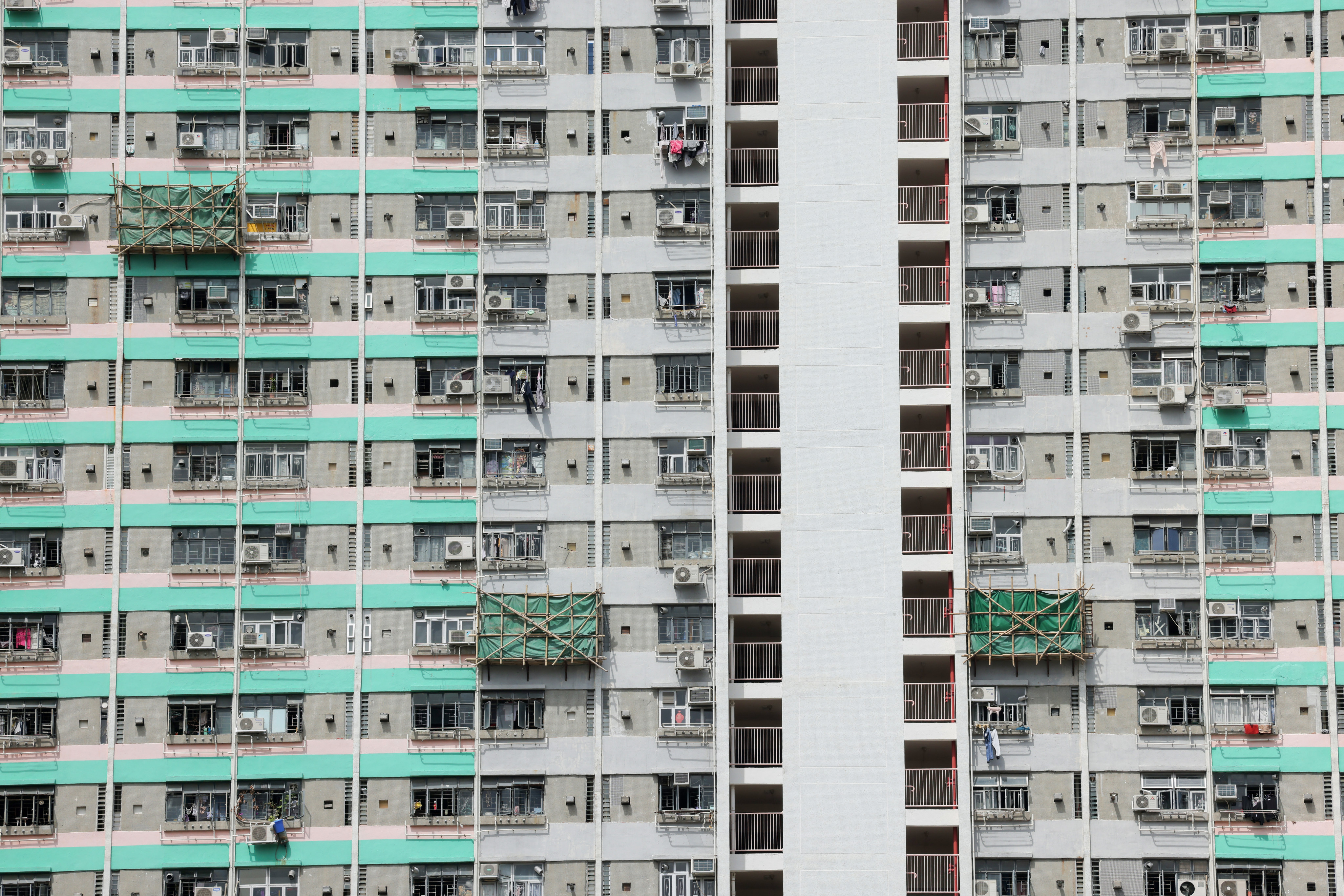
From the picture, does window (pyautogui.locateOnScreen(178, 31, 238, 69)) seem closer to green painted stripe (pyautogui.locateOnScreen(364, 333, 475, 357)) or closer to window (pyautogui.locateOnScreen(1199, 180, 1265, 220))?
green painted stripe (pyautogui.locateOnScreen(364, 333, 475, 357))

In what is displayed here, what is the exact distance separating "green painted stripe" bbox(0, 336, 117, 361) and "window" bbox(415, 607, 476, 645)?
12035 mm

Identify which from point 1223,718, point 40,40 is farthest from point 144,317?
point 1223,718

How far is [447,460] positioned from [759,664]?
35.7 feet

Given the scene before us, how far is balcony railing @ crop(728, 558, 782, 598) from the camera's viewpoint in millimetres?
40875

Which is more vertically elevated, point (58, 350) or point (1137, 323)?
point (1137, 323)

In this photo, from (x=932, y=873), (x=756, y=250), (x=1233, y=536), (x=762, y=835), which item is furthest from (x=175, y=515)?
(x=1233, y=536)

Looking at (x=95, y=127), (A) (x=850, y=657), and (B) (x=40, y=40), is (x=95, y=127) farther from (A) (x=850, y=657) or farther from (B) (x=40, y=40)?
(A) (x=850, y=657)

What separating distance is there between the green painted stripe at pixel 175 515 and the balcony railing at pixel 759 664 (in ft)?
50.2

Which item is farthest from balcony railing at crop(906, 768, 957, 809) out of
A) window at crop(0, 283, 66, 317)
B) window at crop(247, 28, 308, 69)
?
window at crop(0, 283, 66, 317)

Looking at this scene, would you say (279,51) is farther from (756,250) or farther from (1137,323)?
(1137,323)

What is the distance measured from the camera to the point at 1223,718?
3997 cm

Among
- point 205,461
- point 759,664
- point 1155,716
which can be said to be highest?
point 205,461

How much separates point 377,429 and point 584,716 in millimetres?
→ 10337

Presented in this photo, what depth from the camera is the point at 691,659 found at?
132 feet
